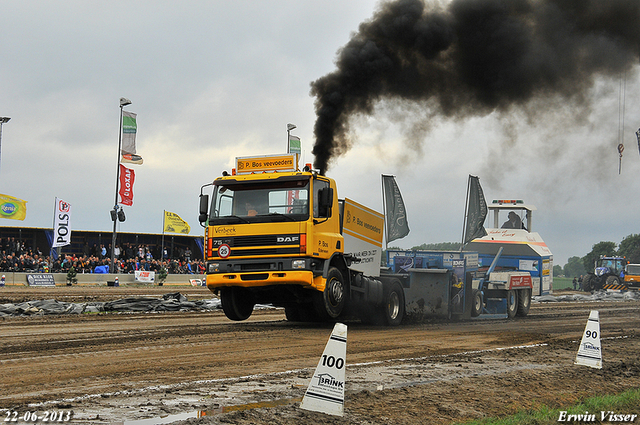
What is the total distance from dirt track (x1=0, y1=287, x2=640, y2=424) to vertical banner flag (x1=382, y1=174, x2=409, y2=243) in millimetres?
7621

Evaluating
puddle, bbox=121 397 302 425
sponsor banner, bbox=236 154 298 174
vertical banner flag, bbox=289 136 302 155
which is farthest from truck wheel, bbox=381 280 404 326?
vertical banner flag, bbox=289 136 302 155

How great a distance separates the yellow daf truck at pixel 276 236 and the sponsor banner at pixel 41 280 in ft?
71.4

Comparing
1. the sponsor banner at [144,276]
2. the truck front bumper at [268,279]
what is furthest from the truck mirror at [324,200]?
the sponsor banner at [144,276]

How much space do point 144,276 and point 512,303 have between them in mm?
23392

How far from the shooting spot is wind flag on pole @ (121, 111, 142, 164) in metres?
36.1

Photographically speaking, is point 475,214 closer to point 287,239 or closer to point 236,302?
point 236,302

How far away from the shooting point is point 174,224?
43719mm

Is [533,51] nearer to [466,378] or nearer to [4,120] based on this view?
[466,378]

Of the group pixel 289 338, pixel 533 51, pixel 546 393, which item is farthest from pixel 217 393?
pixel 533 51

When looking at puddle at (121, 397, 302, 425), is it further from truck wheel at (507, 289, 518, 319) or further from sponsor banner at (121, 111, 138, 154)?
sponsor banner at (121, 111, 138, 154)

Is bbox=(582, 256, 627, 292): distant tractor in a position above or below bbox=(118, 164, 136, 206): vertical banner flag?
below

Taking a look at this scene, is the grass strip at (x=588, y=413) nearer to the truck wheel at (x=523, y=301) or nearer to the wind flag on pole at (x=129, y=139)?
the truck wheel at (x=523, y=301)

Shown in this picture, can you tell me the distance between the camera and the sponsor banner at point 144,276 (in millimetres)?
36094

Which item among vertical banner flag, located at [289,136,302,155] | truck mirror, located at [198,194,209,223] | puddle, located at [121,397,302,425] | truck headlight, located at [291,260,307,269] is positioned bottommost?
puddle, located at [121,397,302,425]
